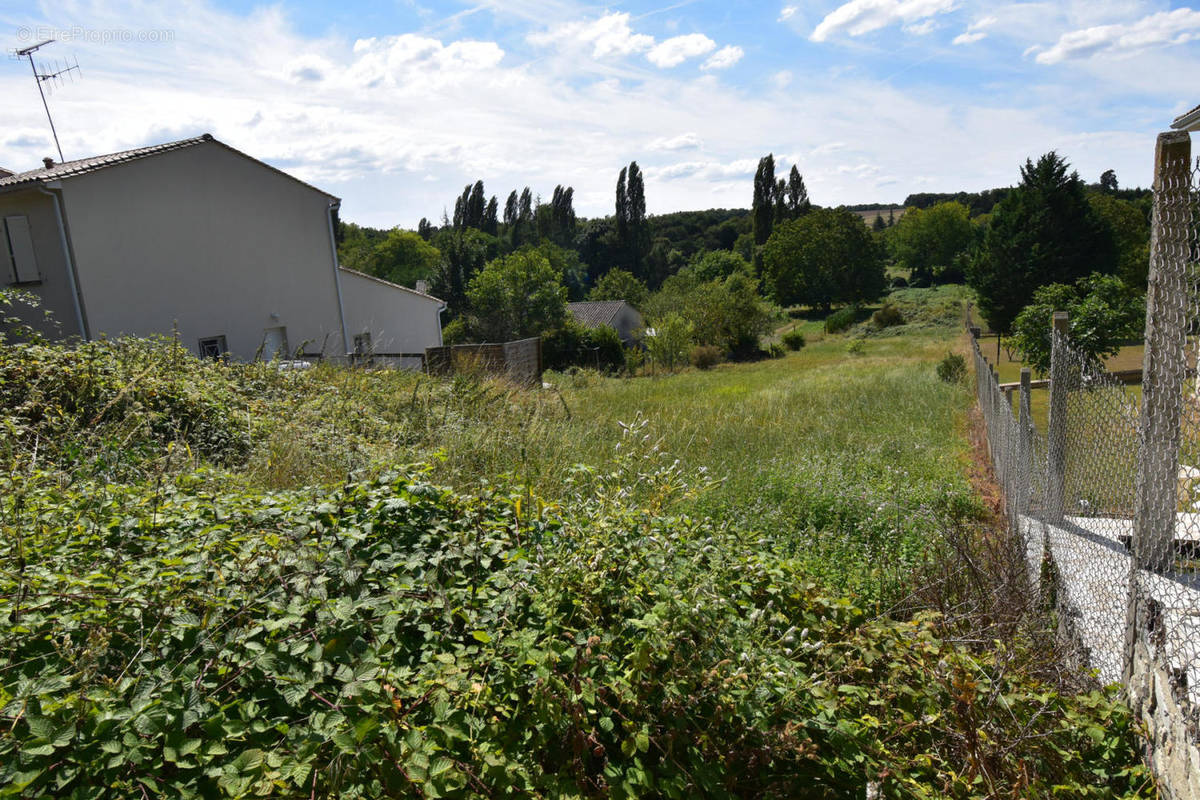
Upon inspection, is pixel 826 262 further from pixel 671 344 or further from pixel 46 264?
pixel 46 264

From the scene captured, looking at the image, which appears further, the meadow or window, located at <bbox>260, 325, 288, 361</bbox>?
window, located at <bbox>260, 325, 288, 361</bbox>

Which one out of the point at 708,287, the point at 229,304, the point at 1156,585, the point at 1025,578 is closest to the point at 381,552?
the point at 1156,585

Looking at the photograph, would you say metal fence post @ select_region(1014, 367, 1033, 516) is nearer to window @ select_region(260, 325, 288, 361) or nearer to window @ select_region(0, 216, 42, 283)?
window @ select_region(260, 325, 288, 361)

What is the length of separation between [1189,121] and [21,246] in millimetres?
16614

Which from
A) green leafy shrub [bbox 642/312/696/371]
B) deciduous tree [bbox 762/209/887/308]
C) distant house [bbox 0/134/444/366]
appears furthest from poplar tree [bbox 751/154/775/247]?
distant house [bbox 0/134/444/366]

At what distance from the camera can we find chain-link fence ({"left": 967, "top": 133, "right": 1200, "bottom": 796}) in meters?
2.05

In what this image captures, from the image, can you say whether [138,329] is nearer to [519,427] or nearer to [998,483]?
[519,427]

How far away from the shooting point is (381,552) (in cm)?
241

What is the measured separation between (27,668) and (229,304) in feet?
51.4

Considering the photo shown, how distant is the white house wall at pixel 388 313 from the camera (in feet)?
71.4

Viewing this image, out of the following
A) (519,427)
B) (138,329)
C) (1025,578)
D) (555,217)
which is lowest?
(1025,578)

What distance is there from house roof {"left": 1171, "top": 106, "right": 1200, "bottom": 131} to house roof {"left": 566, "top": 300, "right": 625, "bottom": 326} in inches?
1819

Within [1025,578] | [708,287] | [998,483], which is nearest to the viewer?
[1025,578]

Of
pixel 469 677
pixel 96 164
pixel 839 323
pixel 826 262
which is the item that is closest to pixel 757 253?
pixel 826 262
